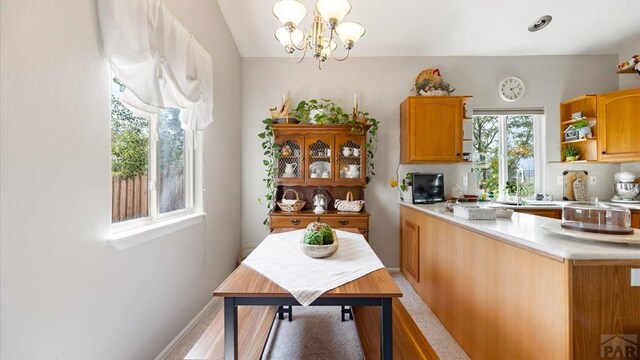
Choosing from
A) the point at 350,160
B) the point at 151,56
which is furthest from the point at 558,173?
the point at 151,56

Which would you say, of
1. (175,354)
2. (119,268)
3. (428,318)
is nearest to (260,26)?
(119,268)

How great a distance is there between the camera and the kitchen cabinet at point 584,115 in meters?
2.88

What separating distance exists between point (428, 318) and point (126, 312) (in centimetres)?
215

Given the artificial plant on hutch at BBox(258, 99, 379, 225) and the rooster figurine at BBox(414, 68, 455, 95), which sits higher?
the rooster figurine at BBox(414, 68, 455, 95)

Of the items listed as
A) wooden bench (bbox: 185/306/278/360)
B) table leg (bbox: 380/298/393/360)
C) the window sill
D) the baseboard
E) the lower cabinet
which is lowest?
the baseboard

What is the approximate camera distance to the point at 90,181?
1.18 m

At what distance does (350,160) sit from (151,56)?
217cm

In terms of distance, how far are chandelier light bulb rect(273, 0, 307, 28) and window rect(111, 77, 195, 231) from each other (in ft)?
3.21

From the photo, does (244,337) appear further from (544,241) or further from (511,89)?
(511,89)

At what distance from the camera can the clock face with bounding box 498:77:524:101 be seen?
3.19 meters

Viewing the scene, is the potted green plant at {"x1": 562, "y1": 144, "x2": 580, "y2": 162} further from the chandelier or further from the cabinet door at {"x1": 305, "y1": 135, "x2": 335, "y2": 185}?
the chandelier

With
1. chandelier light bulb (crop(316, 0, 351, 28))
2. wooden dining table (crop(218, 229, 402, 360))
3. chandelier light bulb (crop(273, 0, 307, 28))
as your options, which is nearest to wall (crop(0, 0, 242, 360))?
wooden dining table (crop(218, 229, 402, 360))

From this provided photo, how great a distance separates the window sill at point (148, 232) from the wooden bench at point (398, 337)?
1.40m

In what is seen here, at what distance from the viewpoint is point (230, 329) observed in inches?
40.2
